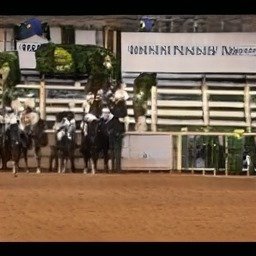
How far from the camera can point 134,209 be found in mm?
6051

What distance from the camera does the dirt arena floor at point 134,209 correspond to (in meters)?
6.02

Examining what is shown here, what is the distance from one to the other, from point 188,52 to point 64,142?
49.1 inches

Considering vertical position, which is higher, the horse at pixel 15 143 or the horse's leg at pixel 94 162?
the horse at pixel 15 143

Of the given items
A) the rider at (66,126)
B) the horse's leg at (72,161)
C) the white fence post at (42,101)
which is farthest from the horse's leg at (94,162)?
the white fence post at (42,101)

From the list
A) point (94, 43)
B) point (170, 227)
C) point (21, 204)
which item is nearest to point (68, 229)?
point (21, 204)

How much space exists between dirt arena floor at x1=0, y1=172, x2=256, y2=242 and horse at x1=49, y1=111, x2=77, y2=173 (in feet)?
0.56

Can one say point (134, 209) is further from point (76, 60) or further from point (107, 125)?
point (76, 60)

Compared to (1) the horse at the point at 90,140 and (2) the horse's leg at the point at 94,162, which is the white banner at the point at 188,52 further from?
(2) the horse's leg at the point at 94,162

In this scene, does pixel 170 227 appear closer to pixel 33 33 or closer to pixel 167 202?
pixel 167 202

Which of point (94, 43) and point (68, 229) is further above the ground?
point (94, 43)

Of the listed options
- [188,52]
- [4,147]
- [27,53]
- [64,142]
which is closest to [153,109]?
[188,52]

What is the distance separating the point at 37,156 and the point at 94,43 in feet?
3.42

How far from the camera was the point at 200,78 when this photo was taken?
19.8 ft

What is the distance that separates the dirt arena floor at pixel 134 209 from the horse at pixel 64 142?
0.56 feet
